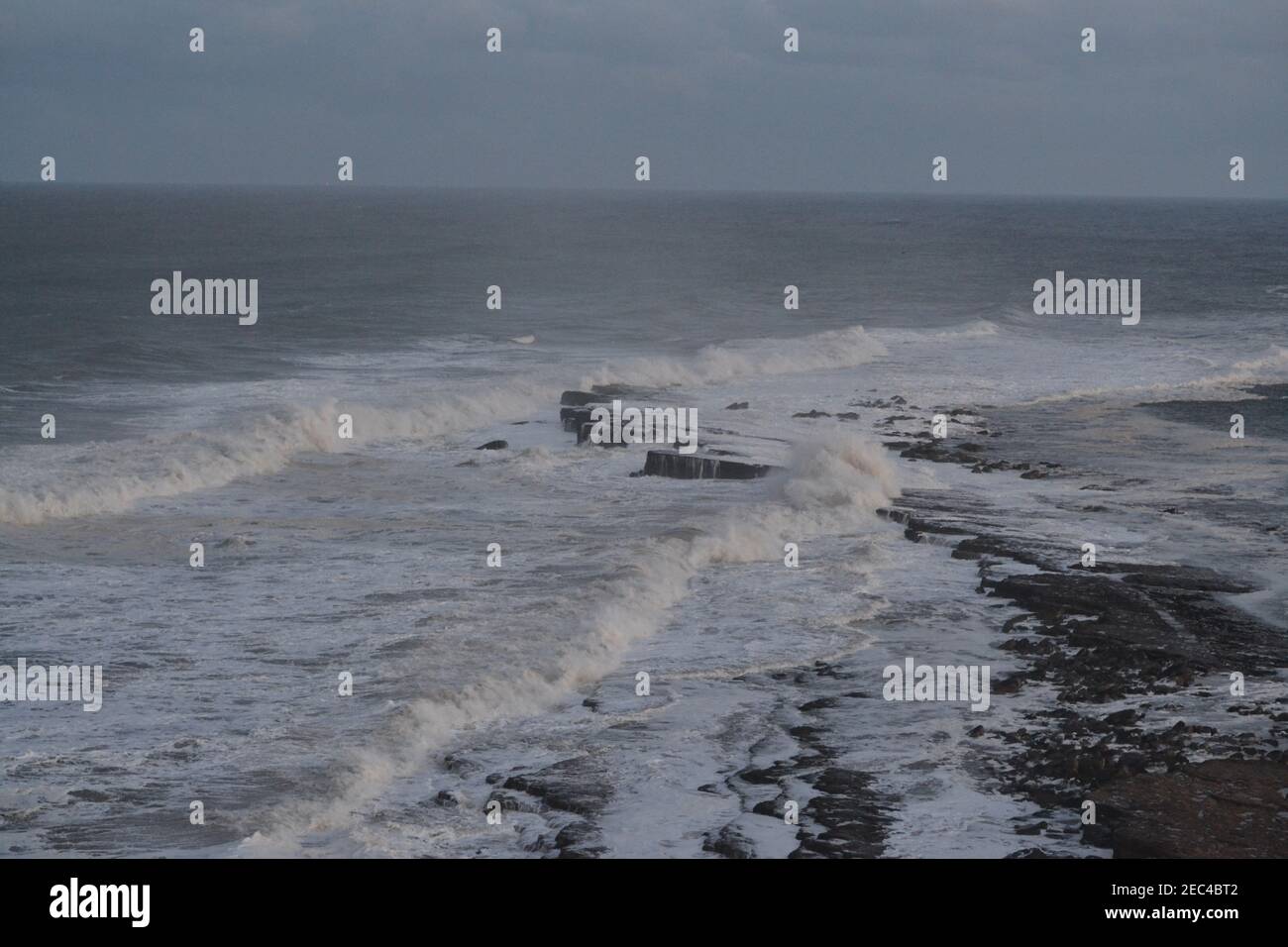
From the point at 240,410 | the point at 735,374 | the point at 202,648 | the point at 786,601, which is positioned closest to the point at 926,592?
the point at 786,601

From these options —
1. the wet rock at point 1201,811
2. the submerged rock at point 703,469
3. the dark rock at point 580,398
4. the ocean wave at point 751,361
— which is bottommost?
the wet rock at point 1201,811

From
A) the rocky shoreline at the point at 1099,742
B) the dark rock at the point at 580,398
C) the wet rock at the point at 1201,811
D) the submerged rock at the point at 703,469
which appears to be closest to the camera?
the wet rock at the point at 1201,811

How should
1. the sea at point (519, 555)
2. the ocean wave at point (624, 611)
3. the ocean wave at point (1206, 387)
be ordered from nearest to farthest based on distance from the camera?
the ocean wave at point (624, 611), the sea at point (519, 555), the ocean wave at point (1206, 387)

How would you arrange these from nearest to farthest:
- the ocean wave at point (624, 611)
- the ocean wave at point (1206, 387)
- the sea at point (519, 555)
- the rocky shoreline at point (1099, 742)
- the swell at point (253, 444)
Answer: the rocky shoreline at point (1099, 742)
the ocean wave at point (624, 611)
the sea at point (519, 555)
the swell at point (253, 444)
the ocean wave at point (1206, 387)

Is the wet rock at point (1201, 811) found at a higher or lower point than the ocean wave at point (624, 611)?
lower

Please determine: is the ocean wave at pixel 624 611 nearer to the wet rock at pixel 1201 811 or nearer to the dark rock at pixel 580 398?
the wet rock at pixel 1201 811

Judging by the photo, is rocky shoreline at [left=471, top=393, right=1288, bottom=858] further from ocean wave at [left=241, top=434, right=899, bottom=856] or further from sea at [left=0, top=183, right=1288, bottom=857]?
ocean wave at [left=241, top=434, right=899, bottom=856]


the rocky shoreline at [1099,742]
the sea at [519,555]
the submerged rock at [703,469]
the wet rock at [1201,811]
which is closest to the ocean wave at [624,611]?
the sea at [519,555]

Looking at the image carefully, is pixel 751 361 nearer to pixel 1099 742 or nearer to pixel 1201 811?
pixel 1099 742

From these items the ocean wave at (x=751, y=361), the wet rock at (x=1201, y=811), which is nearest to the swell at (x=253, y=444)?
the ocean wave at (x=751, y=361)

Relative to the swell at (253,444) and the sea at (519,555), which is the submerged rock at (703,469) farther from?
the swell at (253,444)

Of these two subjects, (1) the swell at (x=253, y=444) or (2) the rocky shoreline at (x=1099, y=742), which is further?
(1) the swell at (x=253, y=444)

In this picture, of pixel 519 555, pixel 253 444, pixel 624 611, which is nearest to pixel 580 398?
pixel 253 444
